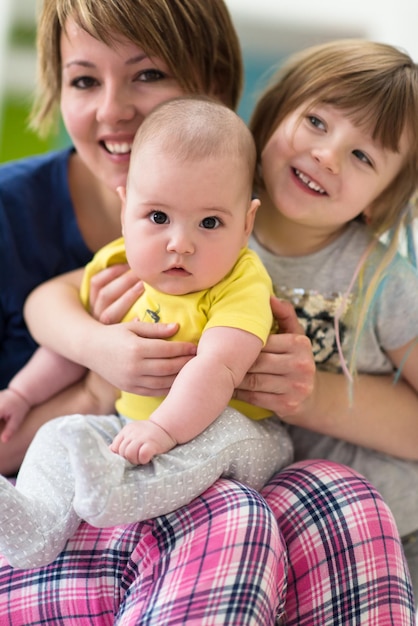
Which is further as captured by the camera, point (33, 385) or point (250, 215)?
point (33, 385)

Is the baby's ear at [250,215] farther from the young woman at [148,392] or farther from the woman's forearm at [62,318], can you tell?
the woman's forearm at [62,318]

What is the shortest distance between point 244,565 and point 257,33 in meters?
2.21

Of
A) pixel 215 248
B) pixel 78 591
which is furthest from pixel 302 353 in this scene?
pixel 78 591

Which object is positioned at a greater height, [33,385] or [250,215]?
[250,215]

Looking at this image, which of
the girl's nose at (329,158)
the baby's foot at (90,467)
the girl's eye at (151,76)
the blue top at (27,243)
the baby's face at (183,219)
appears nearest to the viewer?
the baby's foot at (90,467)

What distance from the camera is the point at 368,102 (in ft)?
3.52

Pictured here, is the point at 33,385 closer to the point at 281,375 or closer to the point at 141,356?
the point at 141,356

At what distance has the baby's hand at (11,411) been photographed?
1189 mm

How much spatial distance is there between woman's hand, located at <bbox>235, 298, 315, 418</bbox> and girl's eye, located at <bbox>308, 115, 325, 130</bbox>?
0.91 feet

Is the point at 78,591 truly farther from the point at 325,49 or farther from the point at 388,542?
the point at 325,49

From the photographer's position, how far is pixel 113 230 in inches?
53.9

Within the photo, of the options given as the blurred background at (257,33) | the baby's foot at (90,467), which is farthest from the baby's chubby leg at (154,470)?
the blurred background at (257,33)

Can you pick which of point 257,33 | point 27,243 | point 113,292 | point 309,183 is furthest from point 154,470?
point 257,33

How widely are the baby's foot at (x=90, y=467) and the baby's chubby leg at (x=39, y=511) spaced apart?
0.19 feet
